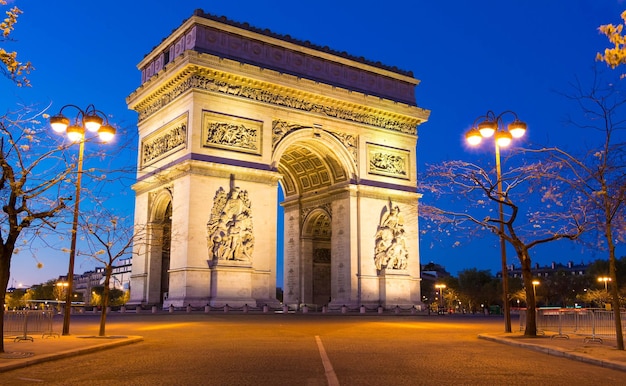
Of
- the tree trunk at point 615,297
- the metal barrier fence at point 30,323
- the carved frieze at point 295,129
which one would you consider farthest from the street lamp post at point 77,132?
the carved frieze at point 295,129

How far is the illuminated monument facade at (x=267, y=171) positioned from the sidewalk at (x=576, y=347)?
57.6ft

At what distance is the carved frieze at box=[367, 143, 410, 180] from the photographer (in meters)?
40.5

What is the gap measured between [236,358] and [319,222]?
31.9m

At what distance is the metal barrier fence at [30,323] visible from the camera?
17984mm

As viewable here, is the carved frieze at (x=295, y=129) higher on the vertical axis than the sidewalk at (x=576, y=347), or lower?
higher

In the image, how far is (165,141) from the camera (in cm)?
3703

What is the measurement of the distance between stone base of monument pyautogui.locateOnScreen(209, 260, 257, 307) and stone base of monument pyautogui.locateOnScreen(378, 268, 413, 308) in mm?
8357

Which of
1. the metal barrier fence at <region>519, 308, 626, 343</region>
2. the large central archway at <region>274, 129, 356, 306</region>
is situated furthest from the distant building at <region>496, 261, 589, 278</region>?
the metal barrier fence at <region>519, 308, 626, 343</region>

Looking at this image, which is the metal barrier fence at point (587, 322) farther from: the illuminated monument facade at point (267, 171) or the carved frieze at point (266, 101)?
the carved frieze at point (266, 101)

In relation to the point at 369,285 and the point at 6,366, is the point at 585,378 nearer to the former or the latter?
the point at 6,366

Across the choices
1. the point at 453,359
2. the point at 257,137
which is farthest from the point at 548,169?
the point at 257,137

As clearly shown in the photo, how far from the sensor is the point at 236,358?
12414 mm

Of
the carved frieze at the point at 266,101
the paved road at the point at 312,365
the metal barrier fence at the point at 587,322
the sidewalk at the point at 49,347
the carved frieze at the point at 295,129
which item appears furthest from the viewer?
the carved frieze at the point at 295,129

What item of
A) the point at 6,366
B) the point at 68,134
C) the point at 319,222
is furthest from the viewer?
the point at 319,222
